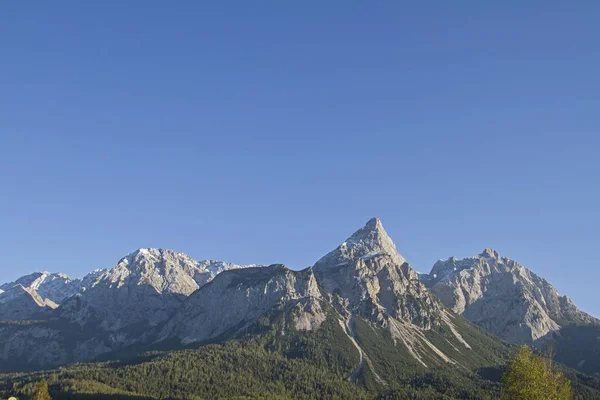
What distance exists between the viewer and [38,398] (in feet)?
655

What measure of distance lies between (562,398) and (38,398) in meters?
175

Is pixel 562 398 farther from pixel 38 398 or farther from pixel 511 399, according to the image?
pixel 38 398

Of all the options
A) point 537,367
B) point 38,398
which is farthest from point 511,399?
point 38,398

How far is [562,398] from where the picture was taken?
394 ft

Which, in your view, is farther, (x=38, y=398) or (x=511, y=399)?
(x=38, y=398)

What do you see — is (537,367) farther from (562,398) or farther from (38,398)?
(38,398)

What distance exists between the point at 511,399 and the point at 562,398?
11567mm

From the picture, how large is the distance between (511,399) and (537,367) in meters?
9.06

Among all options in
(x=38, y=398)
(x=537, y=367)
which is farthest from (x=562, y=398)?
(x=38, y=398)

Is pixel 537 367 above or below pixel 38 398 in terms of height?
above

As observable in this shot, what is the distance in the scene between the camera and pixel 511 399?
11931 cm

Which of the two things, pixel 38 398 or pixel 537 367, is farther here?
pixel 38 398

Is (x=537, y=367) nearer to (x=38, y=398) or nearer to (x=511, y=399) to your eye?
(x=511, y=399)
